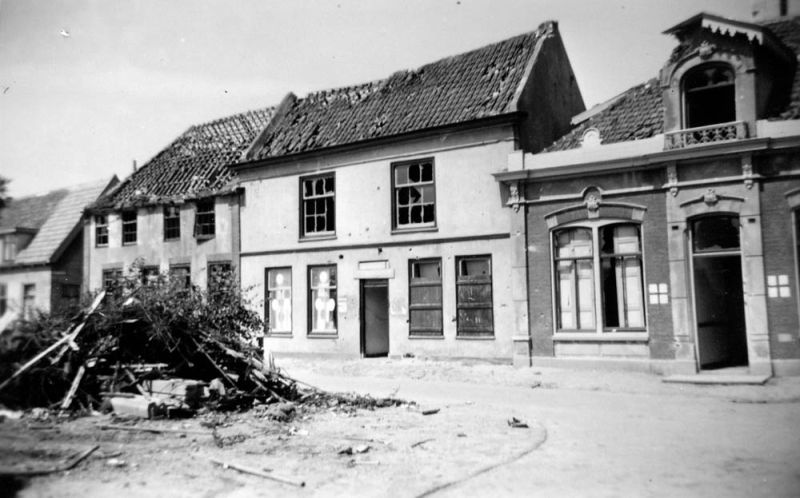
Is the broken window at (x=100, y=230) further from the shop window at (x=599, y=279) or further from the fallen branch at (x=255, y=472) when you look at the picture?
the shop window at (x=599, y=279)

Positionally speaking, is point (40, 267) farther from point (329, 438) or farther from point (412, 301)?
point (412, 301)

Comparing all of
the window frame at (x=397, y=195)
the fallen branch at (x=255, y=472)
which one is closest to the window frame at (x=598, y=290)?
the window frame at (x=397, y=195)

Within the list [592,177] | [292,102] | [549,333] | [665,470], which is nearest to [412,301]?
[549,333]

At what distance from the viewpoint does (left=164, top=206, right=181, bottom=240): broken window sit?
19.2 meters

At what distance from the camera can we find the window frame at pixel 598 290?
1258 cm

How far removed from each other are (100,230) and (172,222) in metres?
3.74

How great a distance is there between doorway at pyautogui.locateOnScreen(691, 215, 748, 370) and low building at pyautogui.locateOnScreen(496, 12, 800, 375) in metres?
0.03

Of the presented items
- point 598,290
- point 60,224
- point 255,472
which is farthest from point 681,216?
point 60,224

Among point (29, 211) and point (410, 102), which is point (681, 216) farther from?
point (29, 211)

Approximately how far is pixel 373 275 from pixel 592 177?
624cm

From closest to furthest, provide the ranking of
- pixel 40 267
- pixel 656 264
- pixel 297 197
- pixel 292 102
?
pixel 40 267 → pixel 656 264 → pixel 297 197 → pixel 292 102

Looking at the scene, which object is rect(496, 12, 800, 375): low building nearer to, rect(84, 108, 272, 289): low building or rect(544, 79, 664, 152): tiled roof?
rect(544, 79, 664, 152): tiled roof

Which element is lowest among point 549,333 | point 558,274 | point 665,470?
point 665,470

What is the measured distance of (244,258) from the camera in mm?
19109
